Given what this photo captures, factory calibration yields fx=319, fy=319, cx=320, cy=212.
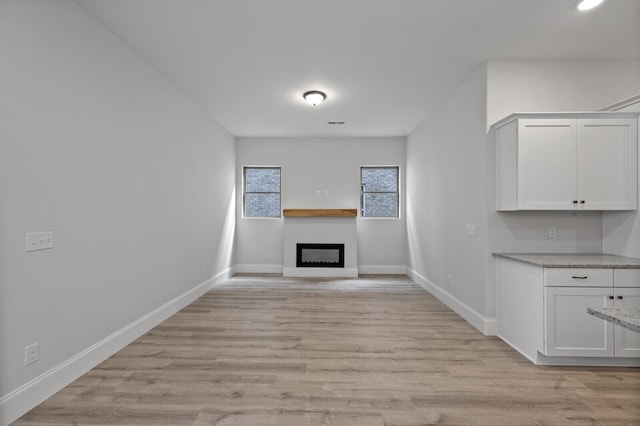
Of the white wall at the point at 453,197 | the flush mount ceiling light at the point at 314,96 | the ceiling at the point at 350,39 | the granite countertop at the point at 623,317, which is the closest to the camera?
the granite countertop at the point at 623,317

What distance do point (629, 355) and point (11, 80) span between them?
188 inches

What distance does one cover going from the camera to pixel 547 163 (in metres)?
2.91

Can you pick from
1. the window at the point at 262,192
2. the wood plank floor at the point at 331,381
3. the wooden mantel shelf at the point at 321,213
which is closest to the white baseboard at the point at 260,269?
the window at the point at 262,192

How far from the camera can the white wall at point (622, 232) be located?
2.84m

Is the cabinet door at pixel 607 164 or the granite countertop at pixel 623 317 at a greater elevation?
the cabinet door at pixel 607 164

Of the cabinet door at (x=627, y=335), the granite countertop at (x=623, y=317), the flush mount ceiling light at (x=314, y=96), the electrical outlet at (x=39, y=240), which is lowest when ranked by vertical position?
the cabinet door at (x=627, y=335)

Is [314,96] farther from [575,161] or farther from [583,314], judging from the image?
[583,314]

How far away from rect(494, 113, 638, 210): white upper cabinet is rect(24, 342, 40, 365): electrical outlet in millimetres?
3886

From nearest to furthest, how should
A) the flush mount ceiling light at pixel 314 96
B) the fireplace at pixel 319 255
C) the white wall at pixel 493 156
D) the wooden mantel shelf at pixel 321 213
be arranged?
the white wall at pixel 493 156
the flush mount ceiling light at pixel 314 96
the wooden mantel shelf at pixel 321 213
the fireplace at pixel 319 255

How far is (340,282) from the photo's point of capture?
19.2ft

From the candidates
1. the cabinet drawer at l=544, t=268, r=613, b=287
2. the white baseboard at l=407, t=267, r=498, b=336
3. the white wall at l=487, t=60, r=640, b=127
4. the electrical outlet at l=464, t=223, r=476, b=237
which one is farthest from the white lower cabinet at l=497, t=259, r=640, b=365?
the white wall at l=487, t=60, r=640, b=127

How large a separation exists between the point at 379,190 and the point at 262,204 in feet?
8.21

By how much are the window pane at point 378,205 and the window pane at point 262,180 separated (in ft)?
6.24

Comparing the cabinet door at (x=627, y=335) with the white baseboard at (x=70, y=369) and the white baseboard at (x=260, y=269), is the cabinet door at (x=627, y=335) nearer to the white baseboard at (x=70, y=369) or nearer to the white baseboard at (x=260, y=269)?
the white baseboard at (x=70, y=369)
